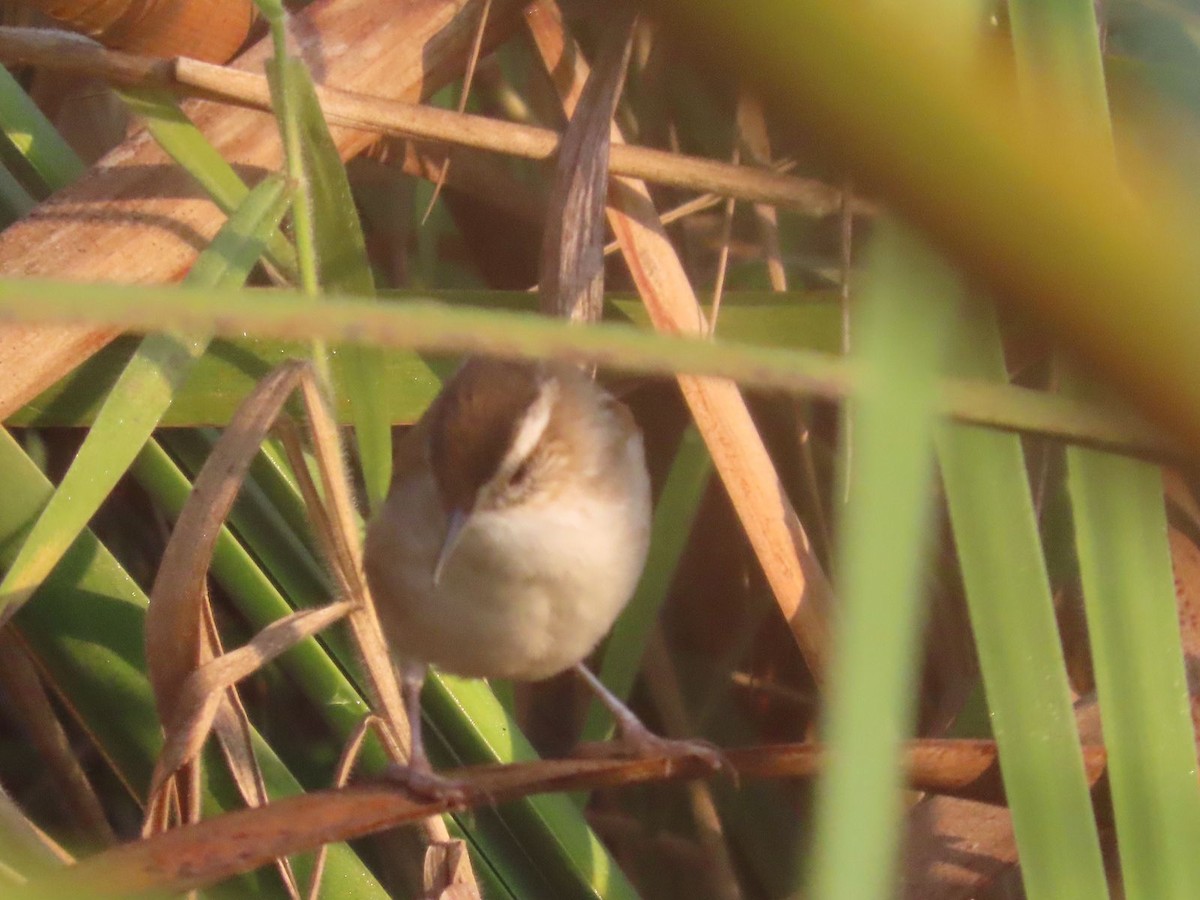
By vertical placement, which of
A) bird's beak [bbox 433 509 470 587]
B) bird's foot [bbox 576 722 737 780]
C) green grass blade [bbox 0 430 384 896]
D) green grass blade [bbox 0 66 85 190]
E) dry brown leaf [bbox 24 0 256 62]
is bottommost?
bird's foot [bbox 576 722 737 780]

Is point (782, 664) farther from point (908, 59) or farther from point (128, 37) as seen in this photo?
point (908, 59)

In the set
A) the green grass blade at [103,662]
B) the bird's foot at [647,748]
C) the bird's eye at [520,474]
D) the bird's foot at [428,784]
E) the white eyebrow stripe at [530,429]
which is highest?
the white eyebrow stripe at [530,429]

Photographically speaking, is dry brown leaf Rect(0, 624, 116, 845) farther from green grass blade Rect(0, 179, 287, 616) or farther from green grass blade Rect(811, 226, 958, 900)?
green grass blade Rect(811, 226, 958, 900)

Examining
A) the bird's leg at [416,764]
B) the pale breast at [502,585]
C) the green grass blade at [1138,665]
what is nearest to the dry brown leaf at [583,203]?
the pale breast at [502,585]

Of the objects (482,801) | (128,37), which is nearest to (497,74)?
(128,37)

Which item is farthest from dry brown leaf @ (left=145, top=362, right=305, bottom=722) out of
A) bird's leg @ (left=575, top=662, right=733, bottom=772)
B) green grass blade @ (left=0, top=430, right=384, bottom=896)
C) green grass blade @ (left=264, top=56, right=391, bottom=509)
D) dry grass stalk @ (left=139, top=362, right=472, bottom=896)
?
bird's leg @ (left=575, top=662, right=733, bottom=772)

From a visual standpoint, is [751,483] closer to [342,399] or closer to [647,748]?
[647,748]

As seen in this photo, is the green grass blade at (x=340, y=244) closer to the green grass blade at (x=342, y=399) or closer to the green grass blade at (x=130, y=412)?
the green grass blade at (x=130, y=412)
